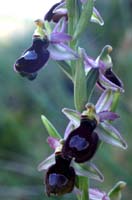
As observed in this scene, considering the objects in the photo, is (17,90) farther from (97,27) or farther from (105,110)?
(105,110)

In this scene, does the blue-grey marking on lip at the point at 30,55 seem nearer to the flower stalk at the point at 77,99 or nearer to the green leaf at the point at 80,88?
the flower stalk at the point at 77,99

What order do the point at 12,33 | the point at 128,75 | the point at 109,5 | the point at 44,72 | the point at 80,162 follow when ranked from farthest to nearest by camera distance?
the point at 12,33 < the point at 109,5 < the point at 44,72 < the point at 128,75 < the point at 80,162

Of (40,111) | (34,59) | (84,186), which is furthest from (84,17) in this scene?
(40,111)

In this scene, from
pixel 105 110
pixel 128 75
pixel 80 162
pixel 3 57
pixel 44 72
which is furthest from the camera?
pixel 44 72

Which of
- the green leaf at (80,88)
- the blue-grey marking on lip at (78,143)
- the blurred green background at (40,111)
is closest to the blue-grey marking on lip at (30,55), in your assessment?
the green leaf at (80,88)

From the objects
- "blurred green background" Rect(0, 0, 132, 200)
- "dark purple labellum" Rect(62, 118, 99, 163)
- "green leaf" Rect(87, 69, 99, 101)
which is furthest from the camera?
"blurred green background" Rect(0, 0, 132, 200)

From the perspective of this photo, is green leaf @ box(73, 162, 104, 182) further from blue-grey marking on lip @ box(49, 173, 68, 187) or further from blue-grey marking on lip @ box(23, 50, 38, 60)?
blue-grey marking on lip @ box(23, 50, 38, 60)

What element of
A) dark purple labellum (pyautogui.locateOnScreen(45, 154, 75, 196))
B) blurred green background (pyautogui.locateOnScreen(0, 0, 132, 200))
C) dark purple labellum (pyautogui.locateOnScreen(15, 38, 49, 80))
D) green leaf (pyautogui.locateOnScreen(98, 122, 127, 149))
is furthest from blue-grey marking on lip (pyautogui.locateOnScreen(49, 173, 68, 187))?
blurred green background (pyautogui.locateOnScreen(0, 0, 132, 200))

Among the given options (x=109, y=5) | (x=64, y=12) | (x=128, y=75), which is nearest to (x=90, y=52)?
(x=128, y=75)
